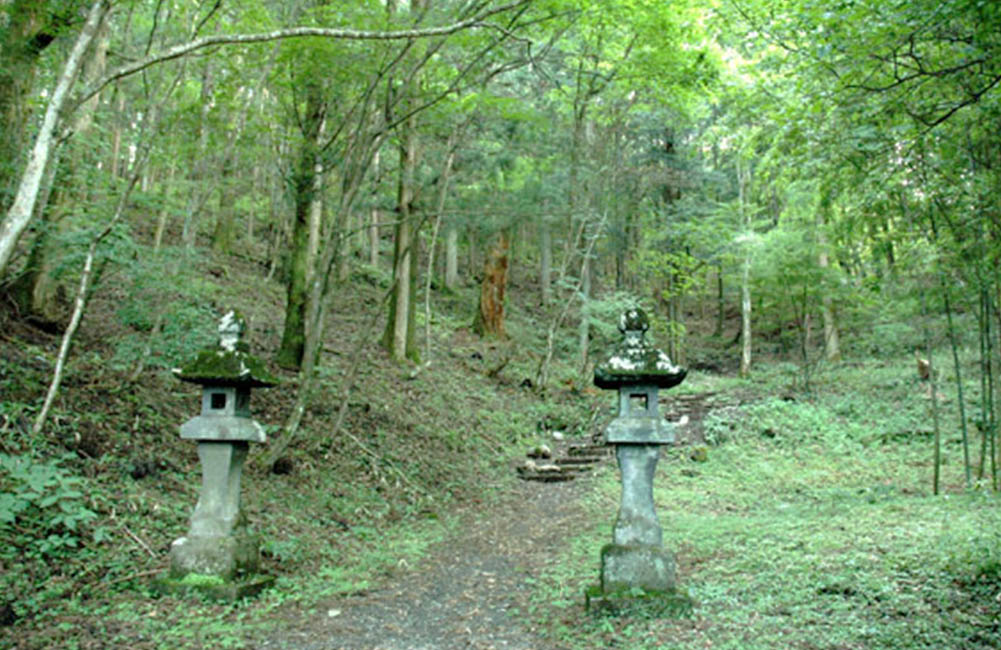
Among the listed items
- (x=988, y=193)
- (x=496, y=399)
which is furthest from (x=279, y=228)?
(x=988, y=193)

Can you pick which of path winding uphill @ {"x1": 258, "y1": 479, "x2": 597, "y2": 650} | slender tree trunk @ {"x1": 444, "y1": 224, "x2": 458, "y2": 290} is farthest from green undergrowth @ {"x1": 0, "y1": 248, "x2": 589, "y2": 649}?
slender tree trunk @ {"x1": 444, "y1": 224, "x2": 458, "y2": 290}

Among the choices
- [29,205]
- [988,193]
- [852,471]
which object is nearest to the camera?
[29,205]

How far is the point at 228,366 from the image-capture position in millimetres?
5348

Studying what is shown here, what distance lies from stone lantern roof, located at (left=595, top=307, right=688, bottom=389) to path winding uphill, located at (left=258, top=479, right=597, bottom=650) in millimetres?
1984

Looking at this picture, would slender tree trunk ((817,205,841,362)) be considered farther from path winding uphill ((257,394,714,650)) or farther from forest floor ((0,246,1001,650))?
path winding uphill ((257,394,714,650))

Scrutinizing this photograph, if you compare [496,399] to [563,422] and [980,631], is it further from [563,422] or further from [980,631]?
[980,631]

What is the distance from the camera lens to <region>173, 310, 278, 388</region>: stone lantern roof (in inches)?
208

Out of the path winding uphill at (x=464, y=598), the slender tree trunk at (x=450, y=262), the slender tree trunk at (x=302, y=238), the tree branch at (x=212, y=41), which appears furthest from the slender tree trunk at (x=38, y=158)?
the slender tree trunk at (x=450, y=262)

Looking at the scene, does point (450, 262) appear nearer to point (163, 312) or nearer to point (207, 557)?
point (163, 312)

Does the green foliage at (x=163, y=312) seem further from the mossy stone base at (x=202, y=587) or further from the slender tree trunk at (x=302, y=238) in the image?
the mossy stone base at (x=202, y=587)

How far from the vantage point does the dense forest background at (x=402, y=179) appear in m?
4.77

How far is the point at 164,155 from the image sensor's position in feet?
28.1

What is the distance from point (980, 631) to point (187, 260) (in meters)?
8.32

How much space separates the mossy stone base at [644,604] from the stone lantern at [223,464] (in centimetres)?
274
